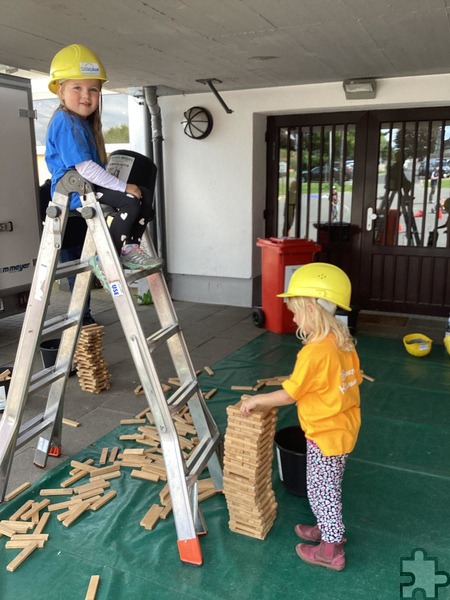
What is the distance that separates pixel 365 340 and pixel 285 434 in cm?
348

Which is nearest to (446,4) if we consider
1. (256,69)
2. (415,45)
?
(415,45)

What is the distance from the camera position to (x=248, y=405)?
2.90 m

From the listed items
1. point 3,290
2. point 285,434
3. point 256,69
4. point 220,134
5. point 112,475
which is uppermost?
point 256,69

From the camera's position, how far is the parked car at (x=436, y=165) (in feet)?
24.6

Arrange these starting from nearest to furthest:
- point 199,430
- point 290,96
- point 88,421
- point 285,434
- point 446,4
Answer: point 199,430, point 285,434, point 446,4, point 88,421, point 290,96

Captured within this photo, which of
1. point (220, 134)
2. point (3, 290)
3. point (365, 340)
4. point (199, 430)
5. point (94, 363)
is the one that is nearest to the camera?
point (199, 430)

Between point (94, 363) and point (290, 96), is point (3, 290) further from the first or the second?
point (290, 96)

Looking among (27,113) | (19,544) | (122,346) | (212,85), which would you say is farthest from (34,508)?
(212,85)

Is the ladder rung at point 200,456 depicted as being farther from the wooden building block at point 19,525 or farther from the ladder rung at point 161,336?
the wooden building block at point 19,525

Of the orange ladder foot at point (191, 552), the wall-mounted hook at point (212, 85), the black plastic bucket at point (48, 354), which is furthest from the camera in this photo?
the wall-mounted hook at point (212, 85)

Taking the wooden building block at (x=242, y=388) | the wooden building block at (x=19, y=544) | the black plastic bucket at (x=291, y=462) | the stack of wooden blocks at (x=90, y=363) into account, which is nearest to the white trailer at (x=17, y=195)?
the stack of wooden blocks at (x=90, y=363)

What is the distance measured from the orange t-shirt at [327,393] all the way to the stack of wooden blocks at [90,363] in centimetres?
298

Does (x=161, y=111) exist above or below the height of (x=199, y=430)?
above

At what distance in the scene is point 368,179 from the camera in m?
7.91
